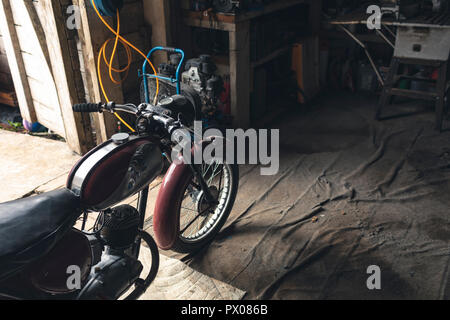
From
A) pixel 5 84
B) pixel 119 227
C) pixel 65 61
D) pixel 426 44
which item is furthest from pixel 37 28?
pixel 426 44

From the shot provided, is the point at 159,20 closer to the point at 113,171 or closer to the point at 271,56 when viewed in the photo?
the point at 271,56

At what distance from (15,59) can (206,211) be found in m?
2.55

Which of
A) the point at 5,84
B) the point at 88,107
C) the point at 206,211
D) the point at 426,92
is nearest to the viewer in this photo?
the point at 88,107

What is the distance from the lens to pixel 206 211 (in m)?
2.36

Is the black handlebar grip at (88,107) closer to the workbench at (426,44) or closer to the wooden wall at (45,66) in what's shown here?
the wooden wall at (45,66)

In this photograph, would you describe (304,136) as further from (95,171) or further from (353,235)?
(95,171)

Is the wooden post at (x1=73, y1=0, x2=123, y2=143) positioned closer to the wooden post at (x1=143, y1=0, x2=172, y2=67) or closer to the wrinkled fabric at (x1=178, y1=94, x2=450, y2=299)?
the wooden post at (x1=143, y1=0, x2=172, y2=67)

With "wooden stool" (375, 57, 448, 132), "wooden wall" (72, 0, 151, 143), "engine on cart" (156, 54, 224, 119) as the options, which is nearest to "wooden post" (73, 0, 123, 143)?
"wooden wall" (72, 0, 151, 143)

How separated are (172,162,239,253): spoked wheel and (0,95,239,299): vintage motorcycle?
0.01 meters

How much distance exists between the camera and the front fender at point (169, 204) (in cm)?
205

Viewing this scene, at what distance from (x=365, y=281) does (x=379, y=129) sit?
2159 millimetres
